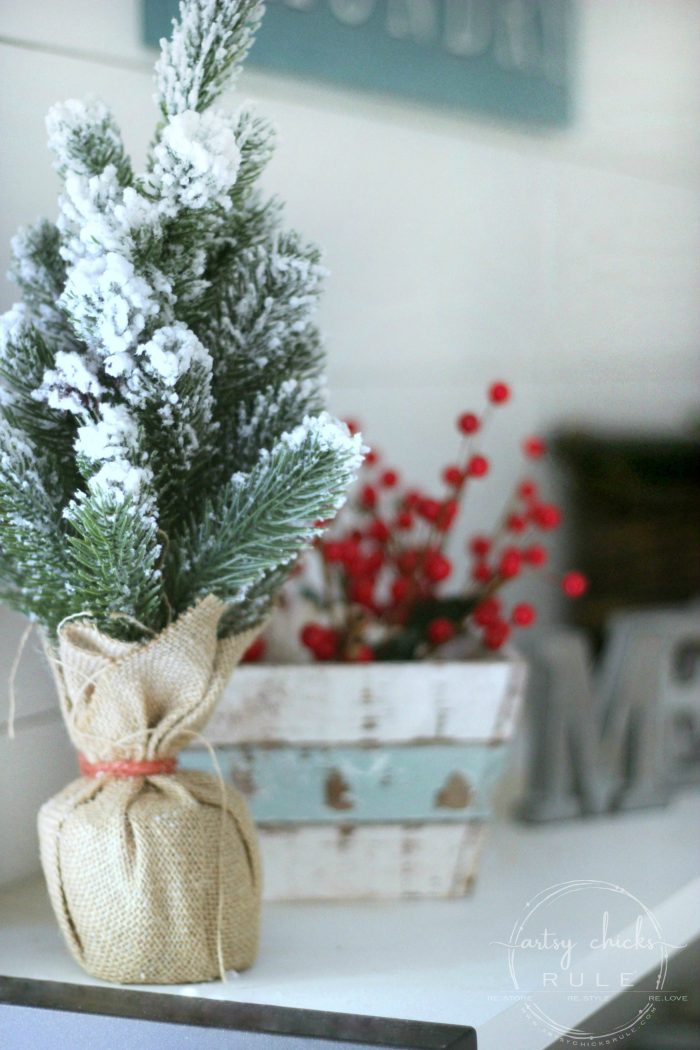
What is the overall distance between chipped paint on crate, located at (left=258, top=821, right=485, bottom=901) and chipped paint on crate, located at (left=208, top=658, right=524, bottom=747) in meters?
0.07

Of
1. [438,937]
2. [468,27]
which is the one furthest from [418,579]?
[468,27]

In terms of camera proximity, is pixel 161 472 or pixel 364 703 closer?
pixel 161 472

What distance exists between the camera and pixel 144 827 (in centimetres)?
65

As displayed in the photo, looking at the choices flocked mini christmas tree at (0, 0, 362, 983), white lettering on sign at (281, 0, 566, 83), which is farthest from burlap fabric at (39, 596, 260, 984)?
white lettering on sign at (281, 0, 566, 83)

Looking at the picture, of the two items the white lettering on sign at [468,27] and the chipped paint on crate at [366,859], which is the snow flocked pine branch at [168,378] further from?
the white lettering on sign at [468,27]

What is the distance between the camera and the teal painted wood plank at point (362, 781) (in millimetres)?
862

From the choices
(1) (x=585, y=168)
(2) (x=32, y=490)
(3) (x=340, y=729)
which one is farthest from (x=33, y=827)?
(1) (x=585, y=168)

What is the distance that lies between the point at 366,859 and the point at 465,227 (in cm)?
75

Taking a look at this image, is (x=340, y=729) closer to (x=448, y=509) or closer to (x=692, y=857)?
(x=448, y=509)

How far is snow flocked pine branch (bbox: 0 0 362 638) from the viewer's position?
590mm

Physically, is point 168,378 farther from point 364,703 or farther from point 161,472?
point 364,703

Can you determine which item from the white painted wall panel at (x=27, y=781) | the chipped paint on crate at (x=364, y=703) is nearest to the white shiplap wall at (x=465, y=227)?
the white painted wall panel at (x=27, y=781)

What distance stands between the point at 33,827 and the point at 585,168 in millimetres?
1078

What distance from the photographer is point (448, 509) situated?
0.92 m
